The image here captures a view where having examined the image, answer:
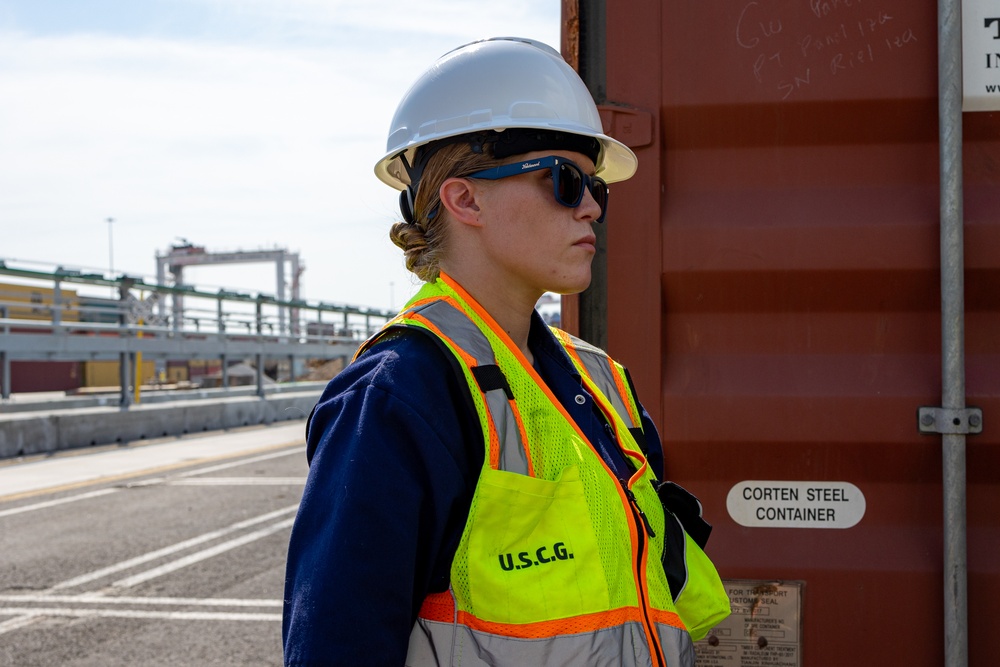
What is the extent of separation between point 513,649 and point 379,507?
12.3 inches

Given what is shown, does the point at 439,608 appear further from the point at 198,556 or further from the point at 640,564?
the point at 198,556

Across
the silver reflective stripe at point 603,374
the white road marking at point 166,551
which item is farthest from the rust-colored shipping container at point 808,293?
the white road marking at point 166,551

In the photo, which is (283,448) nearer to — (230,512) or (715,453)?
(230,512)

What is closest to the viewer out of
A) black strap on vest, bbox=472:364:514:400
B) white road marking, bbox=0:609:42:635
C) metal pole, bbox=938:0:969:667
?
black strap on vest, bbox=472:364:514:400

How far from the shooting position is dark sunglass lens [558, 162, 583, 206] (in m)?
1.79

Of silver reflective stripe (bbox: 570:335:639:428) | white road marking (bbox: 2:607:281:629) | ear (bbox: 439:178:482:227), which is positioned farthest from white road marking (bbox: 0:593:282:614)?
ear (bbox: 439:178:482:227)

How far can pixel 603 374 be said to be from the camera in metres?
2.04

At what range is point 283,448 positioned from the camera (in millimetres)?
13078

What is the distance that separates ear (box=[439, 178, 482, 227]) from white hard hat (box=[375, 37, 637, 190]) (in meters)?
0.11

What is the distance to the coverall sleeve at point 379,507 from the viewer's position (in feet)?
4.43

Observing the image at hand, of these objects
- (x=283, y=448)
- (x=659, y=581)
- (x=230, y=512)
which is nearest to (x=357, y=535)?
(x=659, y=581)

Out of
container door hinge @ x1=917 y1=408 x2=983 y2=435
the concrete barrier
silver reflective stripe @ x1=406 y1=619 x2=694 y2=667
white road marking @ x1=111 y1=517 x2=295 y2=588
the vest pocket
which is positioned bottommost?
white road marking @ x1=111 y1=517 x2=295 y2=588

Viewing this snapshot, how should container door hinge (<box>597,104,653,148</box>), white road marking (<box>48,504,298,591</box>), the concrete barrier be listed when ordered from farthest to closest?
the concrete barrier, white road marking (<box>48,504,298,591</box>), container door hinge (<box>597,104,653,148</box>)

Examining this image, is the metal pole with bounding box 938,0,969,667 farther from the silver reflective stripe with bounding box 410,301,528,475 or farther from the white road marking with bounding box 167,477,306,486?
the white road marking with bounding box 167,477,306,486
